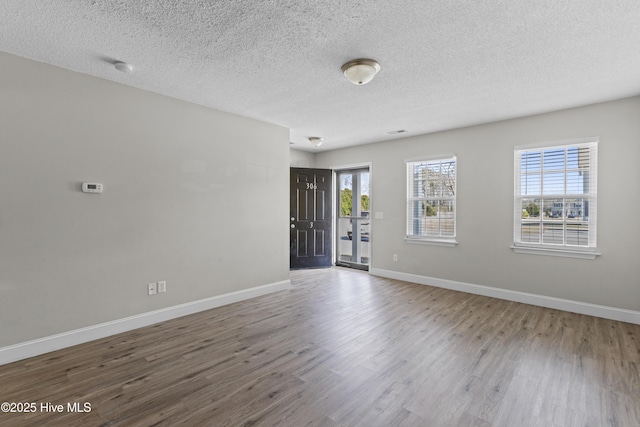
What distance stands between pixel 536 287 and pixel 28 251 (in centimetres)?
574

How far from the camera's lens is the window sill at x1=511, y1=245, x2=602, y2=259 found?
3634mm

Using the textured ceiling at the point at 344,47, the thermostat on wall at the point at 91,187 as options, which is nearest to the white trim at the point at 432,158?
the textured ceiling at the point at 344,47

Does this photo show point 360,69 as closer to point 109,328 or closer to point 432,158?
point 432,158

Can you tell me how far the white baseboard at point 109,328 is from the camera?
2.52 metres

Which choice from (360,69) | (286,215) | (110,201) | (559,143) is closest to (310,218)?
(286,215)

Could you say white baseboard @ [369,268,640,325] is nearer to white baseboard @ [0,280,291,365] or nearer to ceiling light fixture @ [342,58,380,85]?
white baseboard @ [0,280,291,365]

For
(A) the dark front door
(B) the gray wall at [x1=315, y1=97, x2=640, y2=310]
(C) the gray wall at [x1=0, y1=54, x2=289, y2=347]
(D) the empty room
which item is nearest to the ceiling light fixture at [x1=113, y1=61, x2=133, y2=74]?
(D) the empty room

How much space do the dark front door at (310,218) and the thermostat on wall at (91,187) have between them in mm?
3468

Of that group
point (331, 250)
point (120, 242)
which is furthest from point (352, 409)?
point (331, 250)

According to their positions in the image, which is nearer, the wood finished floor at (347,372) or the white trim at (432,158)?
the wood finished floor at (347,372)

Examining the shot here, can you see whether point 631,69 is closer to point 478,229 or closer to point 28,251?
point 478,229

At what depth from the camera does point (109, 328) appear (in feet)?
9.82

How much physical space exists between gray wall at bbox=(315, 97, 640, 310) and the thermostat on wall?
441cm

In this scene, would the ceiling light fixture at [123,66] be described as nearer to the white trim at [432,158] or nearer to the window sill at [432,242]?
the white trim at [432,158]
